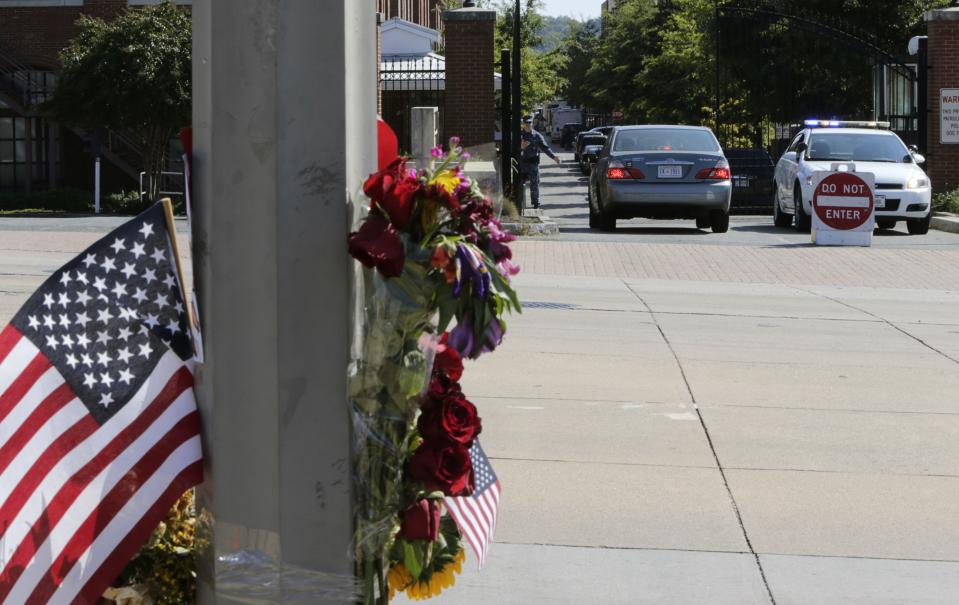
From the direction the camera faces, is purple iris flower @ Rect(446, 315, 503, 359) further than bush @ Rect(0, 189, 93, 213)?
No

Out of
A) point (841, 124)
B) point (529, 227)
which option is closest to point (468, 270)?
point (529, 227)

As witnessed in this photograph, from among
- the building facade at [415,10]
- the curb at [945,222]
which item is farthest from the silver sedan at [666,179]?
the building facade at [415,10]

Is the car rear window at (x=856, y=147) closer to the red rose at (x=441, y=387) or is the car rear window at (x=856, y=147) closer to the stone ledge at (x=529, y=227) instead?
the stone ledge at (x=529, y=227)

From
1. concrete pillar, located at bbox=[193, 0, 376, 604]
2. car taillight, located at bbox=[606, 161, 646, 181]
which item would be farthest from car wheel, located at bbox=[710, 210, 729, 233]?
concrete pillar, located at bbox=[193, 0, 376, 604]

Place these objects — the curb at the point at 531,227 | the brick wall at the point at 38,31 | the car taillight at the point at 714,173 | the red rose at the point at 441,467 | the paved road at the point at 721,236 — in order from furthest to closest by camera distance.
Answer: the brick wall at the point at 38,31 → the car taillight at the point at 714,173 → the curb at the point at 531,227 → the paved road at the point at 721,236 → the red rose at the point at 441,467

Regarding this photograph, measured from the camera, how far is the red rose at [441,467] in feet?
10.2

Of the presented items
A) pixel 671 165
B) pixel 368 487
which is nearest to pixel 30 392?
pixel 368 487

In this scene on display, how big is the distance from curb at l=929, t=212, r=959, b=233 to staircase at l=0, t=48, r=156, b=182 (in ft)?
57.5

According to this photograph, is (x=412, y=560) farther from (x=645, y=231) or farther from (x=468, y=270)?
(x=645, y=231)

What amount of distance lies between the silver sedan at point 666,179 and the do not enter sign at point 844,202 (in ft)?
6.84

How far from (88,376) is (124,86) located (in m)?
24.9

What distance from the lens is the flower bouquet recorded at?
116 inches

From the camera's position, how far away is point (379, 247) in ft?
9.34

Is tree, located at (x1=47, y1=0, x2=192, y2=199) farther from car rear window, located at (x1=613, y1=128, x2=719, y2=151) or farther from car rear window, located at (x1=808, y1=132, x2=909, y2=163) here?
car rear window, located at (x1=808, y1=132, x2=909, y2=163)
